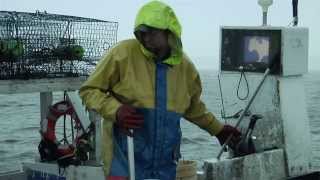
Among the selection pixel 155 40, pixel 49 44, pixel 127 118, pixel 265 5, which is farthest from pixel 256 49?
pixel 127 118

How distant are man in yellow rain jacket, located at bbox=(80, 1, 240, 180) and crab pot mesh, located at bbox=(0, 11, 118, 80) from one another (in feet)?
8.35

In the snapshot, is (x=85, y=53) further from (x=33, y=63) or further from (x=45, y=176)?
(x=45, y=176)

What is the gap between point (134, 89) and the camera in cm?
438

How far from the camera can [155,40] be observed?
14.3 feet

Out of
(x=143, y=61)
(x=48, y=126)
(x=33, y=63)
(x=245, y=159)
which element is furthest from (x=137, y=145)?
(x=48, y=126)

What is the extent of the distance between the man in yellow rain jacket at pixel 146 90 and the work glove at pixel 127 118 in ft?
0.13

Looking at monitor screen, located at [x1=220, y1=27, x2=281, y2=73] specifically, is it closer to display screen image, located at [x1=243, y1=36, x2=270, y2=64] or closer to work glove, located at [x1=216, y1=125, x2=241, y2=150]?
display screen image, located at [x1=243, y1=36, x2=270, y2=64]

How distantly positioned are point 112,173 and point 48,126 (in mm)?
3414

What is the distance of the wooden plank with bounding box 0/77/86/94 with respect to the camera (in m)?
6.61

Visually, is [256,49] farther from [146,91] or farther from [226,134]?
[146,91]

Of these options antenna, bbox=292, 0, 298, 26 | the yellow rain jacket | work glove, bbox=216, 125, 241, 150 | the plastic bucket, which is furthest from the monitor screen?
the yellow rain jacket

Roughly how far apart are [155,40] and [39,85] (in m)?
2.80

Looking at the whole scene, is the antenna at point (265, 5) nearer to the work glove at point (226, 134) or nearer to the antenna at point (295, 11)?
the antenna at point (295, 11)

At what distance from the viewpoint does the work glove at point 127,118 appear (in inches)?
163
